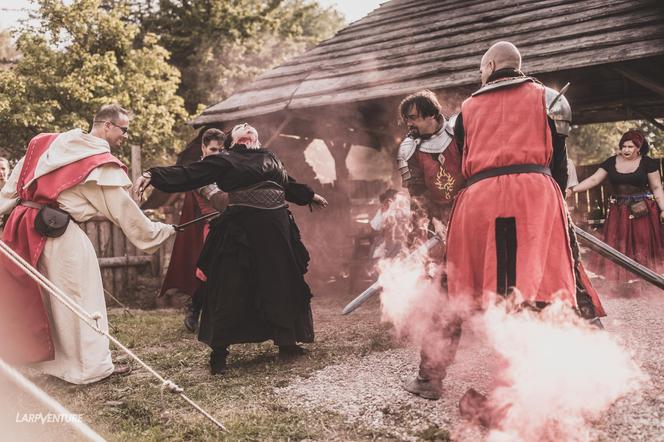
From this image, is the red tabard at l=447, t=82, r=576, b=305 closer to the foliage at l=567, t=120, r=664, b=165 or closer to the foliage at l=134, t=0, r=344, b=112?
the foliage at l=567, t=120, r=664, b=165

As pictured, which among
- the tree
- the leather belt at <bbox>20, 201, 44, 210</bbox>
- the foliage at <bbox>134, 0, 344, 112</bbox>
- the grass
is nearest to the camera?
the grass

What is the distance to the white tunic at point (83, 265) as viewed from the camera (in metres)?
4.31

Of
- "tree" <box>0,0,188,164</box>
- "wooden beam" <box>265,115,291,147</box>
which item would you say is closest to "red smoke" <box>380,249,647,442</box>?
"wooden beam" <box>265,115,291,147</box>

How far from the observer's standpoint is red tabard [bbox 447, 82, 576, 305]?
2.78m

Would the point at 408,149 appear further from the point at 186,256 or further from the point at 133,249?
the point at 133,249

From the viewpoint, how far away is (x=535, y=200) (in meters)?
2.82

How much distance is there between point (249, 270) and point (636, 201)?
15.8 feet

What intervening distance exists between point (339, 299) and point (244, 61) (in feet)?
51.2

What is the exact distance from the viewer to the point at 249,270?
454 centimetres

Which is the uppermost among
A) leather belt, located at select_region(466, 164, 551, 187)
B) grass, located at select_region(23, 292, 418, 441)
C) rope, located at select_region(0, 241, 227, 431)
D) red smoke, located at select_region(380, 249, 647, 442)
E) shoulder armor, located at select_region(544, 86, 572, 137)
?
shoulder armor, located at select_region(544, 86, 572, 137)

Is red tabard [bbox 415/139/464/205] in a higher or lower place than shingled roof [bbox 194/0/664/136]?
lower

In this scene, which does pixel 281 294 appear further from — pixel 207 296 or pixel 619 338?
pixel 619 338

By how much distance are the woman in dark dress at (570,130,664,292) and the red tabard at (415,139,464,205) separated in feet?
10.7

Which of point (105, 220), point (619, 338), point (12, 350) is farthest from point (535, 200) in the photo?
point (105, 220)
